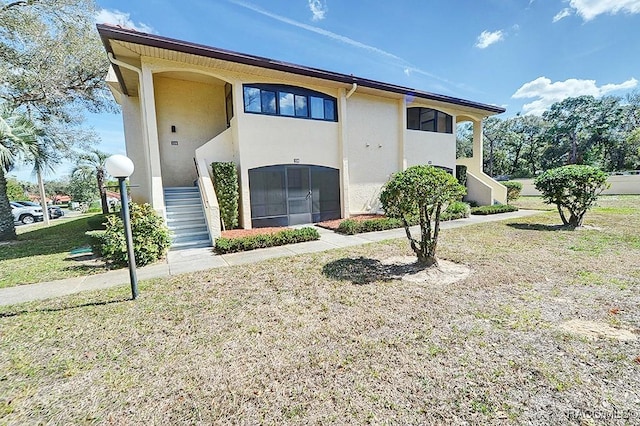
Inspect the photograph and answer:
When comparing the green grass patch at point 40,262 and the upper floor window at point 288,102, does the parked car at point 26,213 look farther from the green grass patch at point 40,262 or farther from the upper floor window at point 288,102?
the upper floor window at point 288,102

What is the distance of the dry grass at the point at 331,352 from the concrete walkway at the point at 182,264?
0.58 metres

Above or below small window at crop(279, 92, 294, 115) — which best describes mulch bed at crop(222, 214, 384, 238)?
below

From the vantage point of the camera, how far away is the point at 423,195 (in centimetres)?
548

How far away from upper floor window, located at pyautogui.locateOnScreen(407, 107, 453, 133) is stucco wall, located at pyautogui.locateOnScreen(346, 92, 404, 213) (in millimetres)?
1681

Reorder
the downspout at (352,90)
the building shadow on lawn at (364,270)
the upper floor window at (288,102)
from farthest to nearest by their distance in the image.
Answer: the downspout at (352,90)
the upper floor window at (288,102)
the building shadow on lawn at (364,270)

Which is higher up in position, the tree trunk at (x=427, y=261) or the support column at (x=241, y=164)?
the support column at (x=241, y=164)

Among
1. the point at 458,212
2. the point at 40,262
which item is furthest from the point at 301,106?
the point at 40,262

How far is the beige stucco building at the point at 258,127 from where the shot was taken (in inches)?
356

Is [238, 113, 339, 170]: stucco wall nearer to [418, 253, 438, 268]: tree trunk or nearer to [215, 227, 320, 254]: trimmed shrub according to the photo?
[215, 227, 320, 254]: trimmed shrub

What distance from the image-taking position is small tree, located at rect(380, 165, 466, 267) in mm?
5449

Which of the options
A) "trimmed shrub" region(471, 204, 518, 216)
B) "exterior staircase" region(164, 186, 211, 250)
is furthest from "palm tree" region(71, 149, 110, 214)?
"trimmed shrub" region(471, 204, 518, 216)

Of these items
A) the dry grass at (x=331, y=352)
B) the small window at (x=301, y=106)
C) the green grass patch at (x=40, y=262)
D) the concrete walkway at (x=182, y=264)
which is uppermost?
the small window at (x=301, y=106)

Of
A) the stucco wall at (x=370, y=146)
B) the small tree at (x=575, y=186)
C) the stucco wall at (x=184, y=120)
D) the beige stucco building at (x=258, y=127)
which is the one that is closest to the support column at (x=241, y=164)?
the beige stucco building at (x=258, y=127)

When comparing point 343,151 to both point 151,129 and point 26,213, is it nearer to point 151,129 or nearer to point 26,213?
point 151,129
